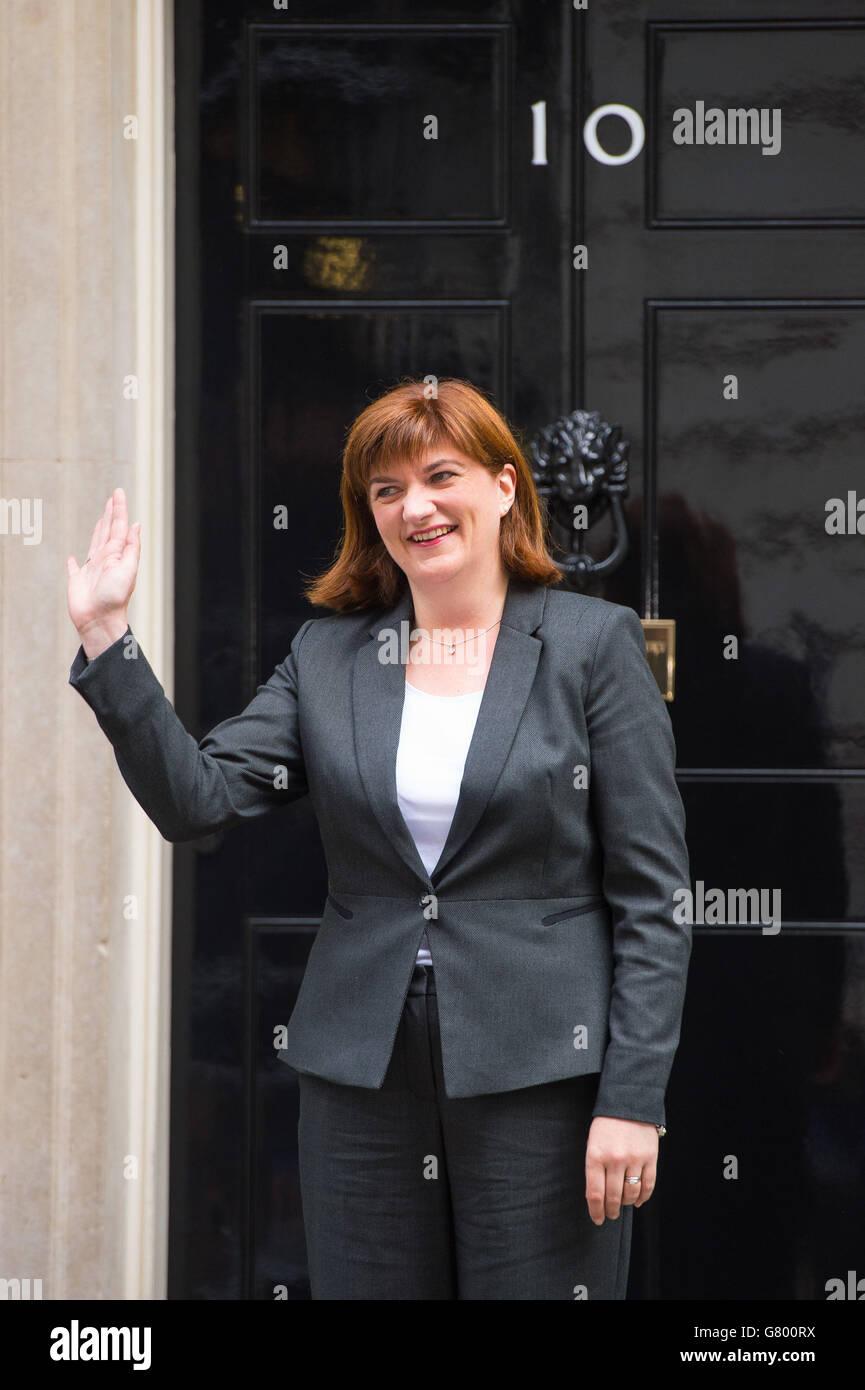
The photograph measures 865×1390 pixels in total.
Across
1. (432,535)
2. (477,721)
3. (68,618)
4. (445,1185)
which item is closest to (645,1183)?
(445,1185)

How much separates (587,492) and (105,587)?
136 centimetres

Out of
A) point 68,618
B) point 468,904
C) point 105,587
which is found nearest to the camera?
point 105,587

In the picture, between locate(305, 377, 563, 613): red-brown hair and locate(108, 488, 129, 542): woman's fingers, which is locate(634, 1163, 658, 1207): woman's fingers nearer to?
locate(305, 377, 563, 613): red-brown hair

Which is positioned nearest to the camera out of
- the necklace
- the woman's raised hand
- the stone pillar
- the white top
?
the woman's raised hand

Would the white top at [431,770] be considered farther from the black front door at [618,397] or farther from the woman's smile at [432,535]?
the black front door at [618,397]

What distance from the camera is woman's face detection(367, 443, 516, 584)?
204 cm

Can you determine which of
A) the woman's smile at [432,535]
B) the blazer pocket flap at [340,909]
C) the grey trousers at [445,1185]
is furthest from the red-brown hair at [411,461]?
the grey trousers at [445,1185]

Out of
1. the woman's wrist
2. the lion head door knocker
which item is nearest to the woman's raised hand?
the woman's wrist

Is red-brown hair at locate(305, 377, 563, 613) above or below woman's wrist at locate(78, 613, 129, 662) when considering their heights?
above

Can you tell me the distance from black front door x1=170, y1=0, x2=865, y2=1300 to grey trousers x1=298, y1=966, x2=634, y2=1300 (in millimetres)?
1010

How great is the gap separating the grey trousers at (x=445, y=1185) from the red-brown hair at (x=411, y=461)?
2.13 feet

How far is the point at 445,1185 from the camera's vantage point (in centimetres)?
202

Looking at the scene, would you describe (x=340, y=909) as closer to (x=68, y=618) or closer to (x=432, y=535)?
(x=432, y=535)
